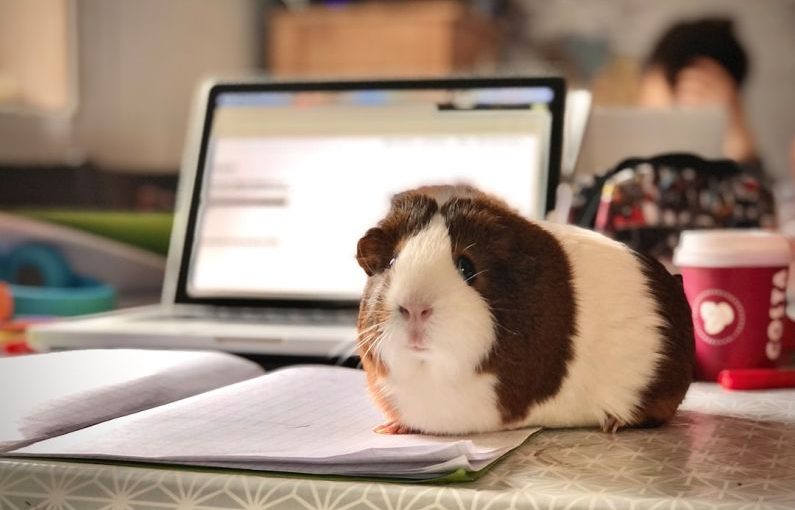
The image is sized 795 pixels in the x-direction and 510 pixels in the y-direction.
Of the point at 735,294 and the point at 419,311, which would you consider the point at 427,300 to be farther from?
the point at 735,294

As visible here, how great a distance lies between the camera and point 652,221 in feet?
3.63

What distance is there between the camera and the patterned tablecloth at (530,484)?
44 cm

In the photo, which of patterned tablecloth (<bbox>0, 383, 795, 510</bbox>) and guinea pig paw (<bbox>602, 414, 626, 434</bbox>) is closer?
patterned tablecloth (<bbox>0, 383, 795, 510</bbox>)

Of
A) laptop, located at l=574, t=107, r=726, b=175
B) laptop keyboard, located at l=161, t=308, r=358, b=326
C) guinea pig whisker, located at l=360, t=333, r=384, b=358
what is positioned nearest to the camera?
guinea pig whisker, located at l=360, t=333, r=384, b=358

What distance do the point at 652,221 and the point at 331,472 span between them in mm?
743

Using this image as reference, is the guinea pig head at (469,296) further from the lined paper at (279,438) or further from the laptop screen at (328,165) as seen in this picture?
the laptop screen at (328,165)

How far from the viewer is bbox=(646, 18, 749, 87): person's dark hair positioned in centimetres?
370

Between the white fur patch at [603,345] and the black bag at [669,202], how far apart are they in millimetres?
490

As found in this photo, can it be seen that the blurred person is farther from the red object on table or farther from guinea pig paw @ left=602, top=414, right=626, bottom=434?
guinea pig paw @ left=602, top=414, right=626, bottom=434

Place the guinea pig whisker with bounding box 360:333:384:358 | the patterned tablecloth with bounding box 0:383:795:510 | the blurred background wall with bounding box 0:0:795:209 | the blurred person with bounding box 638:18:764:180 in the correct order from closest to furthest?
the patterned tablecloth with bounding box 0:383:795:510
the guinea pig whisker with bounding box 360:333:384:358
the blurred background wall with bounding box 0:0:795:209
the blurred person with bounding box 638:18:764:180

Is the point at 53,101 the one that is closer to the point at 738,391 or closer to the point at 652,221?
the point at 652,221

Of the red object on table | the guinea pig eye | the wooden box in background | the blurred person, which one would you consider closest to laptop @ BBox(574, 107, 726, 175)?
the red object on table

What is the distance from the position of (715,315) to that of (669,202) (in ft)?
1.20

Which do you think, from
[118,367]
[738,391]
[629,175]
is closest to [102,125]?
[629,175]
